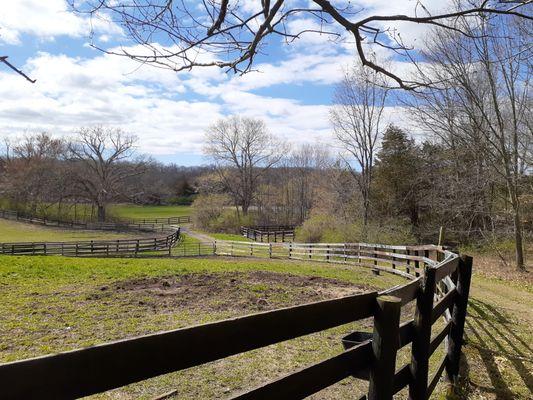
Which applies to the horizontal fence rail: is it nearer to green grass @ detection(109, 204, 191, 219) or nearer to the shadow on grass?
the shadow on grass

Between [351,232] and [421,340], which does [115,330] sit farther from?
[351,232]

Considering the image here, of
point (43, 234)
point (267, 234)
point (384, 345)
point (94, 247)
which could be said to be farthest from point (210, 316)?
point (43, 234)

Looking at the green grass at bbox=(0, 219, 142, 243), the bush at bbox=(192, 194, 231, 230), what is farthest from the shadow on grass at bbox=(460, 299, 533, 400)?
the bush at bbox=(192, 194, 231, 230)

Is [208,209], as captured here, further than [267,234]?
Yes

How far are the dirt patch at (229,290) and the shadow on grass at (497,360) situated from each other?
10.7 ft

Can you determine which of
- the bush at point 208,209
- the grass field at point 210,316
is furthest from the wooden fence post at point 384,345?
the bush at point 208,209

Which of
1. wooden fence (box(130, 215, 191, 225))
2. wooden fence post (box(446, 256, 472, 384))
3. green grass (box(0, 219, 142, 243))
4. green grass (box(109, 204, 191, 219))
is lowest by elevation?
green grass (box(0, 219, 142, 243))

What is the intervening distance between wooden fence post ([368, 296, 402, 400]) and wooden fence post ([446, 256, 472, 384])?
261cm

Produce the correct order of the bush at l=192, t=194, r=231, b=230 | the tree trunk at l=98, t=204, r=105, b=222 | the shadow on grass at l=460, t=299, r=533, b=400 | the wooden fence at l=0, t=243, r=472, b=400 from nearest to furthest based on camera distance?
1. the wooden fence at l=0, t=243, r=472, b=400
2. the shadow on grass at l=460, t=299, r=533, b=400
3. the bush at l=192, t=194, r=231, b=230
4. the tree trunk at l=98, t=204, r=105, b=222

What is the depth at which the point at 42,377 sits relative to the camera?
52.2 inches

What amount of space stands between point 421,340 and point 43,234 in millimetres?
51325

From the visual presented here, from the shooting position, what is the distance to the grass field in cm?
516

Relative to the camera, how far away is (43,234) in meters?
47.7

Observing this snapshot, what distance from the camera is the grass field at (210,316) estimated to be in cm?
516
